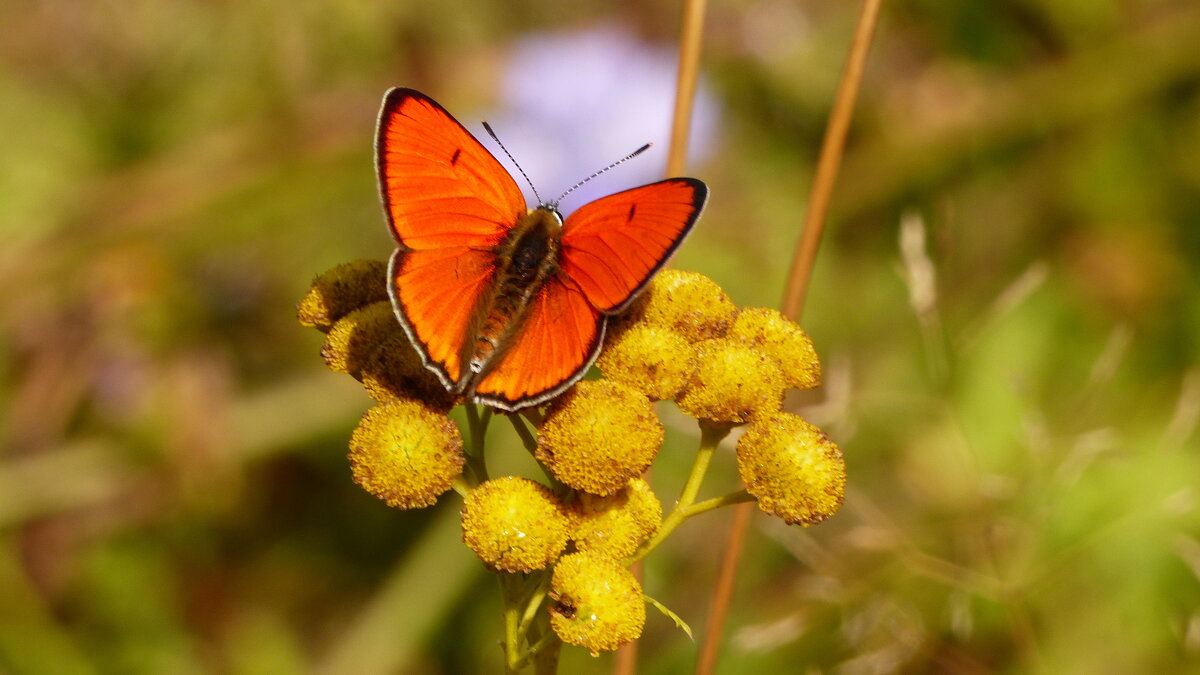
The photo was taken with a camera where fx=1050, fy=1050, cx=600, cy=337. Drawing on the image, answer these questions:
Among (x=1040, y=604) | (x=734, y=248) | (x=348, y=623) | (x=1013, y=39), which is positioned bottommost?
(x=348, y=623)

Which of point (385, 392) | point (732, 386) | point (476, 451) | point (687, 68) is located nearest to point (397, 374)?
point (385, 392)

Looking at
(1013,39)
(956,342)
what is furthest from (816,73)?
(956,342)

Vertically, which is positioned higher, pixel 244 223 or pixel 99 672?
pixel 244 223

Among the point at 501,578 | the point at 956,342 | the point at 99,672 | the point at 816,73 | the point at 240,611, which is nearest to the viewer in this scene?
the point at 501,578

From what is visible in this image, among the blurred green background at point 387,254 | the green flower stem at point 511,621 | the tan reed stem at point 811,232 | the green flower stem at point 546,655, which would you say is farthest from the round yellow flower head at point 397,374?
the blurred green background at point 387,254

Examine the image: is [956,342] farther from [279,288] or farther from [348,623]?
[279,288]
